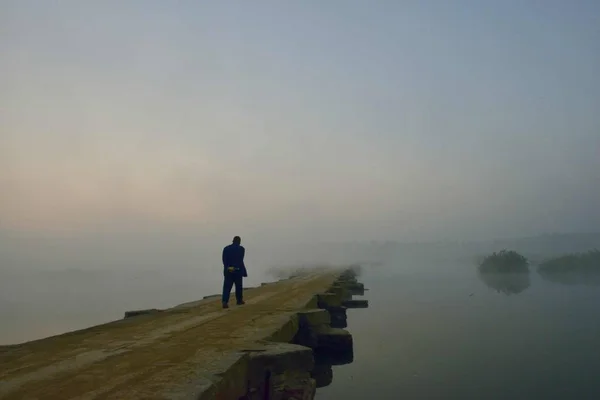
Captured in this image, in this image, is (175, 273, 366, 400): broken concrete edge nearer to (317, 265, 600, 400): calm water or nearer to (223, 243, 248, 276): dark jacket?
(317, 265, 600, 400): calm water

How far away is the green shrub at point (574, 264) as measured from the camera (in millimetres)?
70375

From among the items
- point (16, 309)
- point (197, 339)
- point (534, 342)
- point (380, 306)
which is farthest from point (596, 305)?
point (16, 309)

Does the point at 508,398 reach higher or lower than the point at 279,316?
lower

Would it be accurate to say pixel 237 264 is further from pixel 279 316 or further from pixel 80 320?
pixel 80 320

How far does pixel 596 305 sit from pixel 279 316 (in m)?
24.8

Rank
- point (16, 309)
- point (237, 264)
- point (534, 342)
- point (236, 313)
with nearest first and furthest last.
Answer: point (236, 313), point (237, 264), point (534, 342), point (16, 309)

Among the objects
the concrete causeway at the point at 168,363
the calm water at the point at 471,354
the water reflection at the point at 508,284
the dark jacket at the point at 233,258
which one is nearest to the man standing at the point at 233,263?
the dark jacket at the point at 233,258

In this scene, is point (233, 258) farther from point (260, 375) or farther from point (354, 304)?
point (354, 304)

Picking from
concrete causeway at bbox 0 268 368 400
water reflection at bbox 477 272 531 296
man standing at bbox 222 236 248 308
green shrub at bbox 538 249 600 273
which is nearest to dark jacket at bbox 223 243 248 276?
man standing at bbox 222 236 248 308

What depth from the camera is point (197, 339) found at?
870 centimetres

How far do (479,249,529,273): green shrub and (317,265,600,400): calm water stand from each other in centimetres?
4776

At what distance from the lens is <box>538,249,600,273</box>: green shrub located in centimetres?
7038

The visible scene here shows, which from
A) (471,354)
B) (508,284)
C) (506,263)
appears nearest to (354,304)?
(471,354)

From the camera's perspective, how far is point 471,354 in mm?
14594
